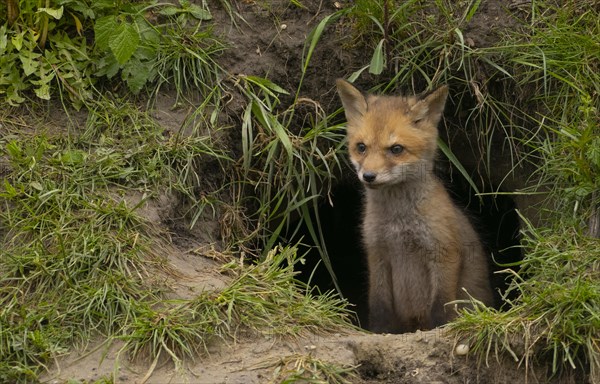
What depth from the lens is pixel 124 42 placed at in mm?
5840

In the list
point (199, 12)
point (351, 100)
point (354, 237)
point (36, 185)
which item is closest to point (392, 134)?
point (351, 100)

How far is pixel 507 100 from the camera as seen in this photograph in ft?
21.4

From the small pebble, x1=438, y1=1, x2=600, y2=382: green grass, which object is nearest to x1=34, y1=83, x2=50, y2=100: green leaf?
x1=438, y1=1, x2=600, y2=382: green grass

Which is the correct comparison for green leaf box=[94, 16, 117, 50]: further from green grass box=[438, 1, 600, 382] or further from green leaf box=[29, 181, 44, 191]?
green grass box=[438, 1, 600, 382]

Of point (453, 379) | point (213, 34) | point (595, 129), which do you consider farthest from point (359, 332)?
point (213, 34)

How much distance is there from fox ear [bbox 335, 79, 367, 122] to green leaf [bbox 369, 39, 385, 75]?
0.80 ft

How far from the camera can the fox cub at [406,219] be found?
19.5ft

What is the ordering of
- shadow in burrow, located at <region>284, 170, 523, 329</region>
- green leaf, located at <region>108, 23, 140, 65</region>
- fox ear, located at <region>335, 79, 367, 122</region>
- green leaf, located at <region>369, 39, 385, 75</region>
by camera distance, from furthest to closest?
shadow in burrow, located at <region>284, 170, 523, 329</region>, green leaf, located at <region>369, 39, 385, 75</region>, fox ear, located at <region>335, 79, 367, 122</region>, green leaf, located at <region>108, 23, 140, 65</region>

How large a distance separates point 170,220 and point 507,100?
2548mm

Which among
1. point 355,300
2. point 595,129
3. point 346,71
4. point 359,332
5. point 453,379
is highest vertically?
point 595,129

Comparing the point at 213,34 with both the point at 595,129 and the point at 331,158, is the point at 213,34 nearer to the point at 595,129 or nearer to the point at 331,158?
the point at 331,158

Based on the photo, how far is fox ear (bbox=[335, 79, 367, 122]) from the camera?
616 cm

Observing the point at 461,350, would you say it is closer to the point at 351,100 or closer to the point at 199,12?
the point at 351,100

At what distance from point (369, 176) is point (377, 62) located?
1.01 metres
